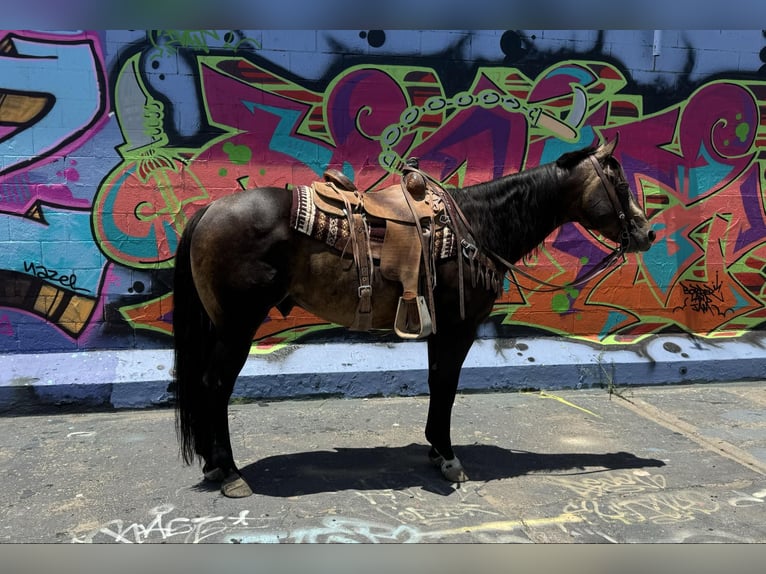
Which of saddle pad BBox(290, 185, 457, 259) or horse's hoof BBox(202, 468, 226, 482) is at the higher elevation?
saddle pad BBox(290, 185, 457, 259)

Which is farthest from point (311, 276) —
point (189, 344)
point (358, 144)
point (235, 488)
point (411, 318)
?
point (358, 144)

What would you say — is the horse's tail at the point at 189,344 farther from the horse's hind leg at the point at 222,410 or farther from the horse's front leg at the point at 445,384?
the horse's front leg at the point at 445,384

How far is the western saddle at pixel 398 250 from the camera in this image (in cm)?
337

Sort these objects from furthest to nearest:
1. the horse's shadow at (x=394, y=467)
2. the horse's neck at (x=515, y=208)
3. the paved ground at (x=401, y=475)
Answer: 1. the horse's neck at (x=515, y=208)
2. the horse's shadow at (x=394, y=467)
3. the paved ground at (x=401, y=475)

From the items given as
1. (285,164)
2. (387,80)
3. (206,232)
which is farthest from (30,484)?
(387,80)

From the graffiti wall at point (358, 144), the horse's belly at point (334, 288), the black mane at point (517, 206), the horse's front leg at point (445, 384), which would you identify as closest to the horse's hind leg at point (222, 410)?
the horse's belly at point (334, 288)

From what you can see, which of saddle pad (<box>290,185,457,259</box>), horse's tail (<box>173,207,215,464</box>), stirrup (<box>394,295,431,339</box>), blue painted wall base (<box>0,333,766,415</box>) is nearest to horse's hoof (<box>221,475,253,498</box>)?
horse's tail (<box>173,207,215,464</box>)

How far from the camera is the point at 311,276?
340 centimetres

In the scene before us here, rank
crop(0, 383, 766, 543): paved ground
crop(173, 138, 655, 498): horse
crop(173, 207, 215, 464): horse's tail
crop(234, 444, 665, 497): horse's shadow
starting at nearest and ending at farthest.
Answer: crop(0, 383, 766, 543): paved ground
crop(173, 138, 655, 498): horse
crop(173, 207, 215, 464): horse's tail
crop(234, 444, 665, 497): horse's shadow

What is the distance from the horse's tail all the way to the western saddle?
893 mm

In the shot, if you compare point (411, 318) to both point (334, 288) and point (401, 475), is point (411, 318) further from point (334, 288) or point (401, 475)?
point (401, 475)

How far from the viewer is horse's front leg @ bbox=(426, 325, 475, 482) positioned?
11.7 feet

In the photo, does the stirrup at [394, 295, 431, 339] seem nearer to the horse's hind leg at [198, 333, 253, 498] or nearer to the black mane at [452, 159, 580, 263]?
the black mane at [452, 159, 580, 263]

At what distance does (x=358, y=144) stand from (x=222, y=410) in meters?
3.18
